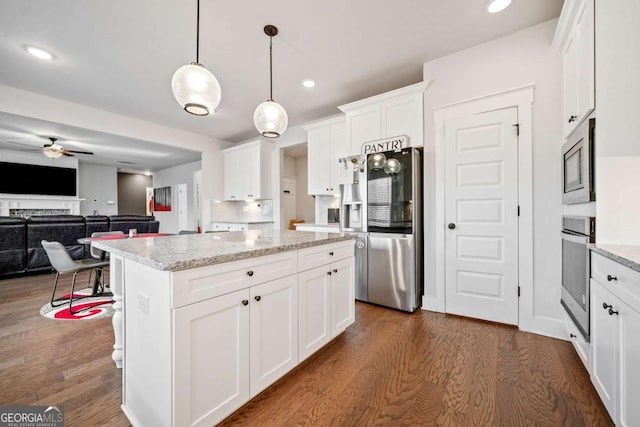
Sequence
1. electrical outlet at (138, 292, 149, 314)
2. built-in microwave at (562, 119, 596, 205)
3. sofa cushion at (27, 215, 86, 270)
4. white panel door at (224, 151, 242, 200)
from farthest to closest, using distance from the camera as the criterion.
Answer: white panel door at (224, 151, 242, 200) < sofa cushion at (27, 215, 86, 270) < built-in microwave at (562, 119, 596, 205) < electrical outlet at (138, 292, 149, 314)

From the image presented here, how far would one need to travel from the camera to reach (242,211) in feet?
20.4

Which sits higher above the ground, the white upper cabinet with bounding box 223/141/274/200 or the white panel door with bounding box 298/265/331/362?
the white upper cabinet with bounding box 223/141/274/200

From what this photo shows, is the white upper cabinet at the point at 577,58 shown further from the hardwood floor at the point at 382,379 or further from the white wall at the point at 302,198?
the white wall at the point at 302,198

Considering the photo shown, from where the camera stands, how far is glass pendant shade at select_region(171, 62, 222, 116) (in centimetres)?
161

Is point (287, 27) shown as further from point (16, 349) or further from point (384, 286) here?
point (16, 349)

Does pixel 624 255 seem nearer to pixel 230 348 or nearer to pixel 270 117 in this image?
pixel 230 348

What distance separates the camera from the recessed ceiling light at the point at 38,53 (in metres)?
2.59

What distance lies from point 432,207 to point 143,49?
3.44 m

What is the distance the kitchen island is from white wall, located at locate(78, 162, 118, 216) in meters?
9.19

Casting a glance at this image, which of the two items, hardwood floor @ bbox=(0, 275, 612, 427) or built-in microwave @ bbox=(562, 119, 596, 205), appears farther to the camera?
built-in microwave @ bbox=(562, 119, 596, 205)

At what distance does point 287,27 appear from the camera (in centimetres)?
232

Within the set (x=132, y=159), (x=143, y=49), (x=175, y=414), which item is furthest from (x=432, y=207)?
(x=132, y=159)

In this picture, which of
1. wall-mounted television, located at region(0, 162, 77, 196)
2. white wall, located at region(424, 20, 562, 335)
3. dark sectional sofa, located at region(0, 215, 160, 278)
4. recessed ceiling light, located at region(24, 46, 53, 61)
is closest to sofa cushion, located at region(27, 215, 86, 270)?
dark sectional sofa, located at region(0, 215, 160, 278)

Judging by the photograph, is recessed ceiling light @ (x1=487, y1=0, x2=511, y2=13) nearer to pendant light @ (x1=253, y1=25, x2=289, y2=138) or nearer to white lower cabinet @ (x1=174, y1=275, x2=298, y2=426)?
pendant light @ (x1=253, y1=25, x2=289, y2=138)
